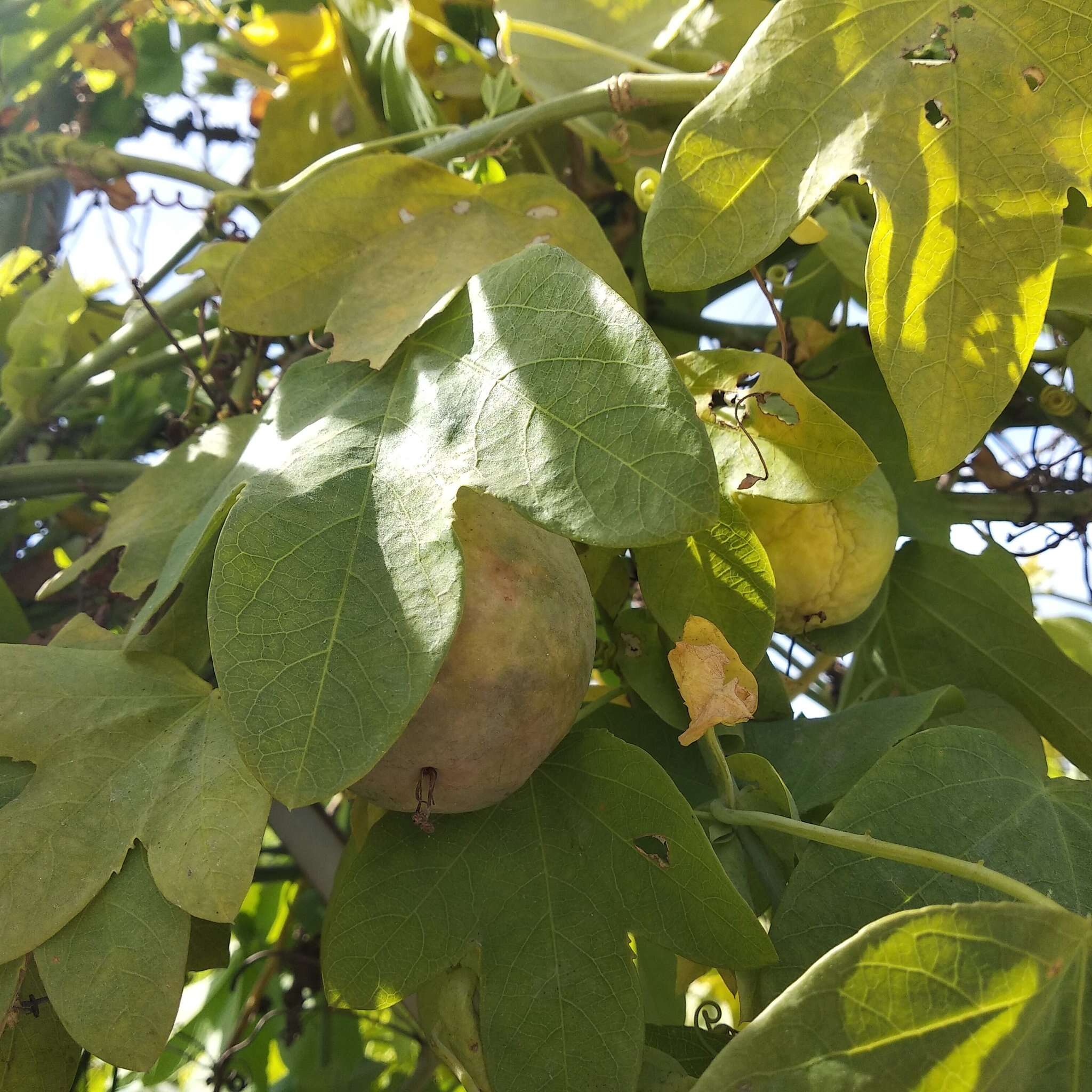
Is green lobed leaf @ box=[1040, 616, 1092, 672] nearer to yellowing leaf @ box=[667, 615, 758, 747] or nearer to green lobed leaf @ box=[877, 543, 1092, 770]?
green lobed leaf @ box=[877, 543, 1092, 770]

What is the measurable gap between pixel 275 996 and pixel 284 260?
2.39 feet

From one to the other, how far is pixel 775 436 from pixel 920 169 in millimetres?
126

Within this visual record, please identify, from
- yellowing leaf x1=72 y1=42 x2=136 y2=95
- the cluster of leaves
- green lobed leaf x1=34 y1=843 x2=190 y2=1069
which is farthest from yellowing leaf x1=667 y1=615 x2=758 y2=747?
yellowing leaf x1=72 y1=42 x2=136 y2=95

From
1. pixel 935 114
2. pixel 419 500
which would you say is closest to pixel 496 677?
pixel 419 500

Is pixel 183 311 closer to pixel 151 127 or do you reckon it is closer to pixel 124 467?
pixel 124 467

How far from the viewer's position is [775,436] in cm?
46

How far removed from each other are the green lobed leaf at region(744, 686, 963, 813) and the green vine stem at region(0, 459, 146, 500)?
42 centimetres

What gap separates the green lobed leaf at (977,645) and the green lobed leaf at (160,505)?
0.39m

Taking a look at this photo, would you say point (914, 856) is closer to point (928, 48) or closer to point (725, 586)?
point (725, 586)

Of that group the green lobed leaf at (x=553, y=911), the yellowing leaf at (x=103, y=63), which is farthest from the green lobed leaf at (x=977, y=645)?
the yellowing leaf at (x=103, y=63)

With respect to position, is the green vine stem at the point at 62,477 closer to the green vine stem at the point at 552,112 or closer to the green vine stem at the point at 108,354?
the green vine stem at the point at 108,354

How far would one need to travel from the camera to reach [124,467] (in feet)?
2.13

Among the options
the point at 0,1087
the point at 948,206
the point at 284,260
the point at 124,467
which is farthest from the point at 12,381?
the point at 948,206

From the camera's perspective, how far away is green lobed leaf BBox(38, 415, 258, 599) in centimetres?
52
